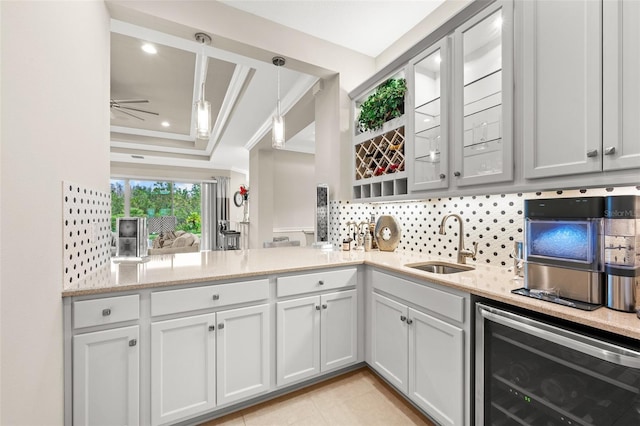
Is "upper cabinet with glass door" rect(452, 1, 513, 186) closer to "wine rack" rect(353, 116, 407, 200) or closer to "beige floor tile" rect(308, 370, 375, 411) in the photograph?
"wine rack" rect(353, 116, 407, 200)

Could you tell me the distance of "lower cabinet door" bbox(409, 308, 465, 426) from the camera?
1.38 m

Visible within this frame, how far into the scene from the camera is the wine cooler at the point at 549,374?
877 mm

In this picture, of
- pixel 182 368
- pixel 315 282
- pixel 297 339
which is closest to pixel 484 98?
pixel 315 282

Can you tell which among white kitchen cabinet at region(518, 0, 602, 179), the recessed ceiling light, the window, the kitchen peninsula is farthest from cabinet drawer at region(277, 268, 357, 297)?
the window

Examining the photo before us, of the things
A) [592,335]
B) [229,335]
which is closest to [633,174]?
[592,335]

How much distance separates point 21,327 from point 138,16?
2036 mm

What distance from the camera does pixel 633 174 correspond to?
1036 millimetres

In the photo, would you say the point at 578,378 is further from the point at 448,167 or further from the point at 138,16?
the point at 138,16

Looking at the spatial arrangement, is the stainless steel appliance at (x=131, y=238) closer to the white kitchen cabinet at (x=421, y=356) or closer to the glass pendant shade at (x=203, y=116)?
the glass pendant shade at (x=203, y=116)

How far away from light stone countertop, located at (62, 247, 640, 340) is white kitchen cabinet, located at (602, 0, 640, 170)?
602 millimetres

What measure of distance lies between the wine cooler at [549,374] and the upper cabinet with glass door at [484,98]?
76cm

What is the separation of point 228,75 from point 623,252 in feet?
12.1

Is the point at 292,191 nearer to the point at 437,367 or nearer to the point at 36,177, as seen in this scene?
the point at 437,367

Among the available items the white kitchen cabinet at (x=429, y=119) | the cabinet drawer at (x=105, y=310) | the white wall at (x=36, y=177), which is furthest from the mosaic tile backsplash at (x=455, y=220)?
the white wall at (x=36, y=177)
